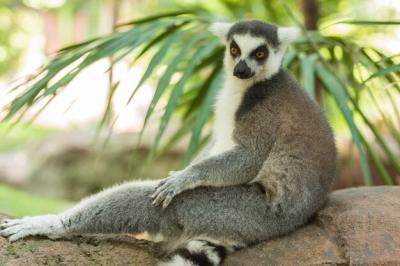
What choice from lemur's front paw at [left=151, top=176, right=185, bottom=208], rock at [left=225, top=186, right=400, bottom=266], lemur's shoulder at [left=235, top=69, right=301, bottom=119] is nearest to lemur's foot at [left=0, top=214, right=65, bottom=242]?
lemur's front paw at [left=151, top=176, right=185, bottom=208]

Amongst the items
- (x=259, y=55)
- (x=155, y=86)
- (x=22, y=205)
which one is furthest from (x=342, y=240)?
(x=155, y=86)

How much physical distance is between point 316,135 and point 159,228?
0.99 m

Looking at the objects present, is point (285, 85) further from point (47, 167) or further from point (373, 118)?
point (47, 167)

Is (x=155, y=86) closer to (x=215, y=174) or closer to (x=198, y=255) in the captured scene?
(x=215, y=174)

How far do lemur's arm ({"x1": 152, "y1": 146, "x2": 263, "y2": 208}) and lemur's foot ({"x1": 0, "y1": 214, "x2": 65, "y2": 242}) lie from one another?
56 centimetres

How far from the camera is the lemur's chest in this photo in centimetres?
346

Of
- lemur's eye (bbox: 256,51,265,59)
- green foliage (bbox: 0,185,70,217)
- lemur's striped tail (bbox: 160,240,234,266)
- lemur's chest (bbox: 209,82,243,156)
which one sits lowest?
green foliage (bbox: 0,185,70,217)

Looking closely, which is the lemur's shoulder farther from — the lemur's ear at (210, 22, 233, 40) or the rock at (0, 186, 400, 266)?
the rock at (0, 186, 400, 266)

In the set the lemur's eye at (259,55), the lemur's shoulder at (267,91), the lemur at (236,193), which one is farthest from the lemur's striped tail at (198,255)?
the lemur's eye at (259,55)

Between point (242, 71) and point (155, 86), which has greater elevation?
point (242, 71)

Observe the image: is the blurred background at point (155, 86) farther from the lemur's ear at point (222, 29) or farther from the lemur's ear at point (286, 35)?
the lemur's ear at point (286, 35)

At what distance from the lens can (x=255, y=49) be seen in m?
3.53

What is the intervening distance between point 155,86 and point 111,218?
5.16 meters

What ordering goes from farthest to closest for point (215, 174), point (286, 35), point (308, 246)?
point (286, 35), point (215, 174), point (308, 246)
